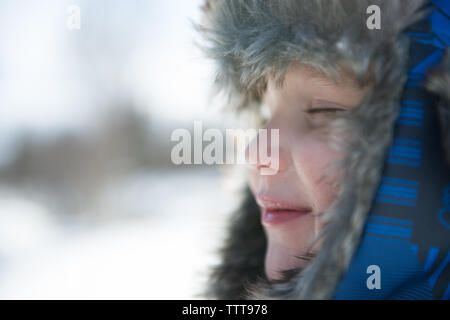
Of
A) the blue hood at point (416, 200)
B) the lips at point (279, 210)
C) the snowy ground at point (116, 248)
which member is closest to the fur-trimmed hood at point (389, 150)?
the blue hood at point (416, 200)

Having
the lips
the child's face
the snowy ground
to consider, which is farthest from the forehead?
the snowy ground

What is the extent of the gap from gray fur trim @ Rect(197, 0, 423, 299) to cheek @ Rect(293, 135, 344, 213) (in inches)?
2.5

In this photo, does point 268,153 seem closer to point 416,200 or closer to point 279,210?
point 279,210

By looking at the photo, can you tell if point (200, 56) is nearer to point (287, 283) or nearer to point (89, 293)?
point (287, 283)

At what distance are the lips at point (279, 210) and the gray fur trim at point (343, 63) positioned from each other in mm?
137

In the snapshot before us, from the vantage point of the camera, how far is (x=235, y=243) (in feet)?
4.45

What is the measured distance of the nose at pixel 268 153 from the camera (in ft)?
3.12

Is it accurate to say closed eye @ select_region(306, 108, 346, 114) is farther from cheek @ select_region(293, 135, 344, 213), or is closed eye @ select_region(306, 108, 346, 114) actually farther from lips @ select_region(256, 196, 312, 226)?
lips @ select_region(256, 196, 312, 226)

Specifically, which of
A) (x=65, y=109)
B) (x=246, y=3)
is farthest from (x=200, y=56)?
(x=65, y=109)

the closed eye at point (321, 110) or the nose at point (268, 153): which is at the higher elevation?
the closed eye at point (321, 110)

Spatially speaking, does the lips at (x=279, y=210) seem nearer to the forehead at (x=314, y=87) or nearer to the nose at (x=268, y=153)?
the nose at (x=268, y=153)

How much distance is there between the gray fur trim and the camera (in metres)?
0.77

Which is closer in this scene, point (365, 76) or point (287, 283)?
point (365, 76)

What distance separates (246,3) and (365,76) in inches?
12.1
